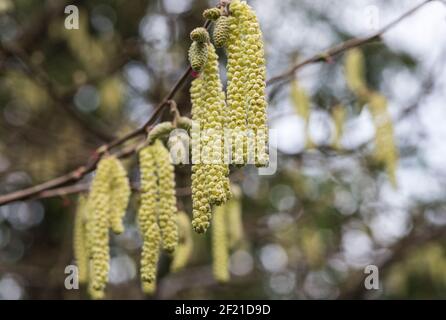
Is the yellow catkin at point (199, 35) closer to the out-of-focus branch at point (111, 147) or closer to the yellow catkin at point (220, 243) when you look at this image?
the out-of-focus branch at point (111, 147)

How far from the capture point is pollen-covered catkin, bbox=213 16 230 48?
4.41 ft

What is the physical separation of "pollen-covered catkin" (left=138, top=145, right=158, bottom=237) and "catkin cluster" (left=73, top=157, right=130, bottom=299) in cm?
19

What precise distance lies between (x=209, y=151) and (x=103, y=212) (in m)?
0.70

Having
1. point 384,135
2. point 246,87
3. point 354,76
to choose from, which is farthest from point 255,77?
point 354,76

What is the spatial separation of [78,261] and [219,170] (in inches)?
47.5

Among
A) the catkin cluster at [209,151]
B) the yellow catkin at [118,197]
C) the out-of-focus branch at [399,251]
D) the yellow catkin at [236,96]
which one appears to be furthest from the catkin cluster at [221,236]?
the out-of-focus branch at [399,251]

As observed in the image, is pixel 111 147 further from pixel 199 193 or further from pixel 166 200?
pixel 199 193

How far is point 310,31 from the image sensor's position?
4.88 m

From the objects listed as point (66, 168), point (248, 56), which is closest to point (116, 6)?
point (66, 168)

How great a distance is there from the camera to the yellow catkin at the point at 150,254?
1638mm

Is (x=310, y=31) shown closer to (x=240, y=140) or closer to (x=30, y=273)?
(x=30, y=273)

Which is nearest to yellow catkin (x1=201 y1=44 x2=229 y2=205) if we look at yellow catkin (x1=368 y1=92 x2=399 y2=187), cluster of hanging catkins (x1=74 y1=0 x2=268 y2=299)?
cluster of hanging catkins (x1=74 y1=0 x2=268 y2=299)

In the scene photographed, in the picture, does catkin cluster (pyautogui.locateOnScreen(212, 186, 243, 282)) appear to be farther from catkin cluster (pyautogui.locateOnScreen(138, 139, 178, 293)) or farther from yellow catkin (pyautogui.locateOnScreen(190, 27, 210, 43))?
yellow catkin (pyautogui.locateOnScreen(190, 27, 210, 43))
